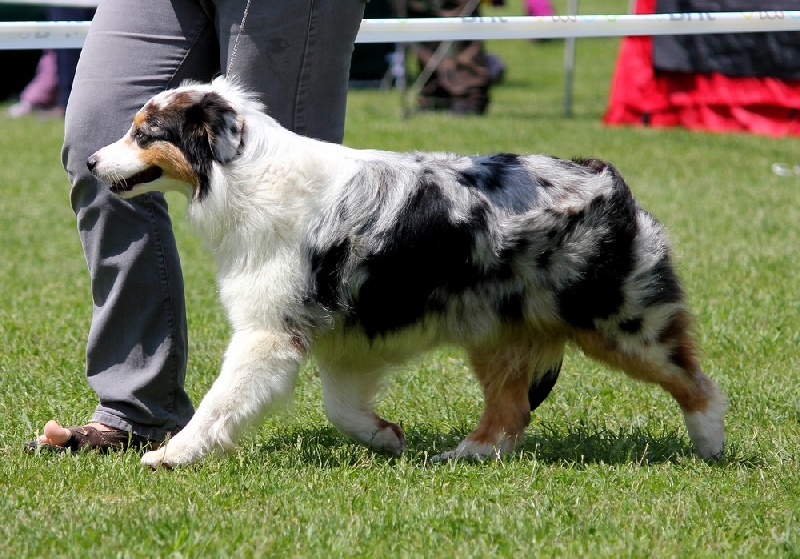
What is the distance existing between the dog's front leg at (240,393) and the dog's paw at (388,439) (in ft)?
Answer: 1.72

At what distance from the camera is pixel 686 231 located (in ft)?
27.1

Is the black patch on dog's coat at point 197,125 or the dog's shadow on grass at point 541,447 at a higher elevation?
the black patch on dog's coat at point 197,125

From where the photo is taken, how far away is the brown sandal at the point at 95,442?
394 centimetres

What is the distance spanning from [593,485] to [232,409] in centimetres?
123

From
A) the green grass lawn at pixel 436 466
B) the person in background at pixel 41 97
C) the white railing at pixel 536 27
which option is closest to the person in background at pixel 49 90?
the person in background at pixel 41 97

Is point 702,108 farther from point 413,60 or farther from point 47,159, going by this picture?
point 413,60

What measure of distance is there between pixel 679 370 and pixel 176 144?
193cm

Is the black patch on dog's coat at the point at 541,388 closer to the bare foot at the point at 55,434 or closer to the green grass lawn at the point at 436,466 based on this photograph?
the green grass lawn at the point at 436,466

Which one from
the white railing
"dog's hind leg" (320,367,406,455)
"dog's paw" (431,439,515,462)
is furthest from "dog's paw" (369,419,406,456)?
the white railing

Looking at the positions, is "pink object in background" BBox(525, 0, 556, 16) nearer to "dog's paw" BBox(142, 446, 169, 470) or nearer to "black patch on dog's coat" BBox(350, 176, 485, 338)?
"black patch on dog's coat" BBox(350, 176, 485, 338)

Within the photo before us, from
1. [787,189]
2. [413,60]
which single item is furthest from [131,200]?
Result: [413,60]

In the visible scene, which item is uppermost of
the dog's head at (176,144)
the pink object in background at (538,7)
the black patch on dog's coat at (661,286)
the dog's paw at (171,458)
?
the dog's head at (176,144)

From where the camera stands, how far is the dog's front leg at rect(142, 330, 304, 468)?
3.69 metres

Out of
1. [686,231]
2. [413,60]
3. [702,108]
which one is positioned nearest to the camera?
[686,231]
